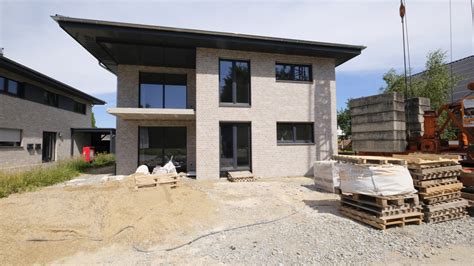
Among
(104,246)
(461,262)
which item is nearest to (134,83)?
(104,246)

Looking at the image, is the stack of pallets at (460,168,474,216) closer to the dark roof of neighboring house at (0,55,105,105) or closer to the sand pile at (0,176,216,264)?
the sand pile at (0,176,216,264)

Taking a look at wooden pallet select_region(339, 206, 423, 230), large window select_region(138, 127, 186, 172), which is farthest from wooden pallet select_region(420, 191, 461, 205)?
large window select_region(138, 127, 186, 172)

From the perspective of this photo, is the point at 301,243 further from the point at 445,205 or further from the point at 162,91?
the point at 162,91

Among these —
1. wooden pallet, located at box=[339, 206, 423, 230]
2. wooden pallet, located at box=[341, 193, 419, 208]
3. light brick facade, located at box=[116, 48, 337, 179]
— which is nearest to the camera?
wooden pallet, located at box=[339, 206, 423, 230]

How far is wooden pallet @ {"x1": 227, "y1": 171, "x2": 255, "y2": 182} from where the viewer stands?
32.5ft

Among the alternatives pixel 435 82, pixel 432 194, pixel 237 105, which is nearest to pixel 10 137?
pixel 237 105

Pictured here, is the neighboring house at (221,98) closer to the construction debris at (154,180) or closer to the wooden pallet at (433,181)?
the construction debris at (154,180)

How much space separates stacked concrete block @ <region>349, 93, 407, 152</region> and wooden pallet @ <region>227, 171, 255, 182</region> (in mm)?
4701

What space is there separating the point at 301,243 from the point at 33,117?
17077mm

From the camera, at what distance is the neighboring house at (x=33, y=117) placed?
12.3 meters

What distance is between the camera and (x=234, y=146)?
35.4 ft

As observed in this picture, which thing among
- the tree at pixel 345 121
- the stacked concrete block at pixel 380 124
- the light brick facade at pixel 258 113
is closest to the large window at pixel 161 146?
the light brick facade at pixel 258 113

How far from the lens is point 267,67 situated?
1128 centimetres

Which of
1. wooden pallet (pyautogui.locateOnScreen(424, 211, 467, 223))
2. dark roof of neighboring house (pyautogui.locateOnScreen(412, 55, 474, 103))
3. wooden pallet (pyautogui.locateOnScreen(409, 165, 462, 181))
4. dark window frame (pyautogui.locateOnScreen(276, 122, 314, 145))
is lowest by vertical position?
wooden pallet (pyautogui.locateOnScreen(424, 211, 467, 223))
